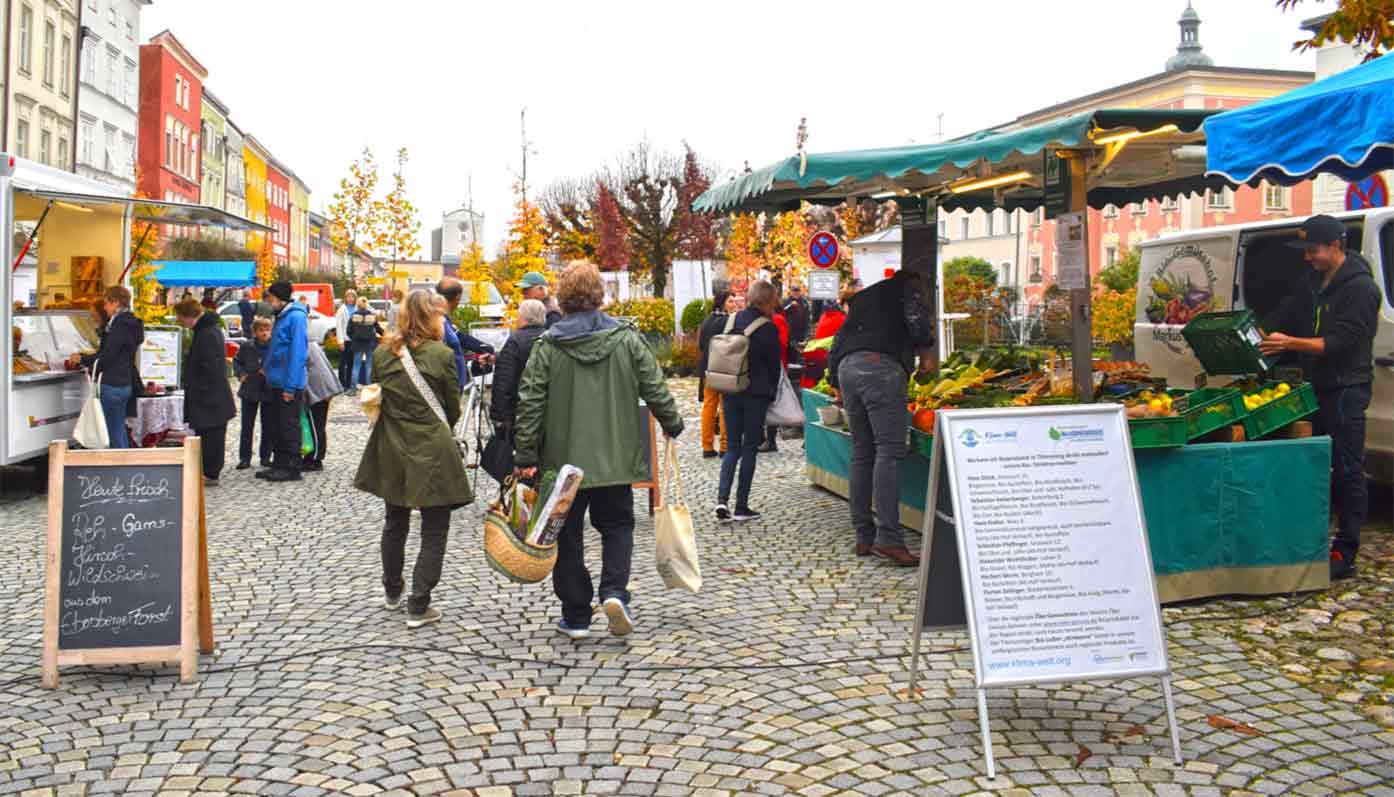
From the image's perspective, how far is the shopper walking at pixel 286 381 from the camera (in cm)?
1191

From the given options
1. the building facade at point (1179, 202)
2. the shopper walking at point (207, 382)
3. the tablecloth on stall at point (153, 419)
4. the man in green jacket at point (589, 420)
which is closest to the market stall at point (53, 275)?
the tablecloth on stall at point (153, 419)

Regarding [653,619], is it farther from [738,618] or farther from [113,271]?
[113,271]

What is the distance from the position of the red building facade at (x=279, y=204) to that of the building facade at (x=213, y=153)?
16239 millimetres

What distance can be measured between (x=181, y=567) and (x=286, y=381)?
671cm

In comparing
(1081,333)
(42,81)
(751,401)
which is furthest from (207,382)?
(42,81)

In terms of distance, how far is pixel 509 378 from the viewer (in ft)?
22.8

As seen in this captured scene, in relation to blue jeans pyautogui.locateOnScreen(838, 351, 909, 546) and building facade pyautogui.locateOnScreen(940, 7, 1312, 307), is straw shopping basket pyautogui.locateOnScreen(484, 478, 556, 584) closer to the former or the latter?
blue jeans pyautogui.locateOnScreen(838, 351, 909, 546)

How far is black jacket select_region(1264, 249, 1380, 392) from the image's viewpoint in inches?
268

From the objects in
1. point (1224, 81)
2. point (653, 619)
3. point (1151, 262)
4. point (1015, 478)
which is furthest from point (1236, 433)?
point (1224, 81)

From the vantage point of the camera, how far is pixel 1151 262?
11.1 meters

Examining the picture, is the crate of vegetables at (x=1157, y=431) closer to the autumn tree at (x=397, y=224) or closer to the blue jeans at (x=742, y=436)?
the blue jeans at (x=742, y=436)

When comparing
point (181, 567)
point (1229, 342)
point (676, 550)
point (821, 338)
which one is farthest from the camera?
point (821, 338)

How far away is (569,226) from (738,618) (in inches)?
2032

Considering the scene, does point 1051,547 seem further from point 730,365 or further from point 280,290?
point 280,290
